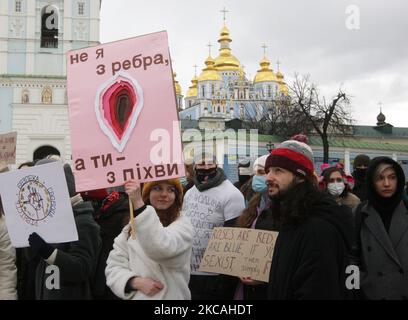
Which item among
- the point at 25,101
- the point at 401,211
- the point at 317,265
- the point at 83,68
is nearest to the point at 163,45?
the point at 83,68

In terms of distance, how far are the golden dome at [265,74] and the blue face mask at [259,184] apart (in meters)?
83.3

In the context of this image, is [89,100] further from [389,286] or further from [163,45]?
[389,286]

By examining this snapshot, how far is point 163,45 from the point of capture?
127 inches

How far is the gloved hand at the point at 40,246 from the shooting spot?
3699mm

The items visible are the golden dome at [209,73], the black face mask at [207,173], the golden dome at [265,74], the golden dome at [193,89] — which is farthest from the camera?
the golden dome at [193,89]

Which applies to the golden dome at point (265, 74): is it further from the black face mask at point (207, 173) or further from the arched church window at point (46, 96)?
the black face mask at point (207, 173)

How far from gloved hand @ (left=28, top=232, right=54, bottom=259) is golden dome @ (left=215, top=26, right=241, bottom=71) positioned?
85038mm

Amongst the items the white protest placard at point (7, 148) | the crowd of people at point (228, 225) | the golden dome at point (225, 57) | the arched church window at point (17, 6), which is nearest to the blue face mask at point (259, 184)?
the crowd of people at point (228, 225)

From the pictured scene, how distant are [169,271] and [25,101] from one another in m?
31.1

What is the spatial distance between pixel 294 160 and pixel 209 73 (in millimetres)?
83528

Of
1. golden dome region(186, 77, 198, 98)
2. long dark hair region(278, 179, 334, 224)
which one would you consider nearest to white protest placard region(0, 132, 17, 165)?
long dark hair region(278, 179, 334, 224)

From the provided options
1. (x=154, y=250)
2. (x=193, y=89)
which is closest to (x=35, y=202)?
(x=154, y=250)

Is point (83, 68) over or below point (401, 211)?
over

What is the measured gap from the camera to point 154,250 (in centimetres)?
303
